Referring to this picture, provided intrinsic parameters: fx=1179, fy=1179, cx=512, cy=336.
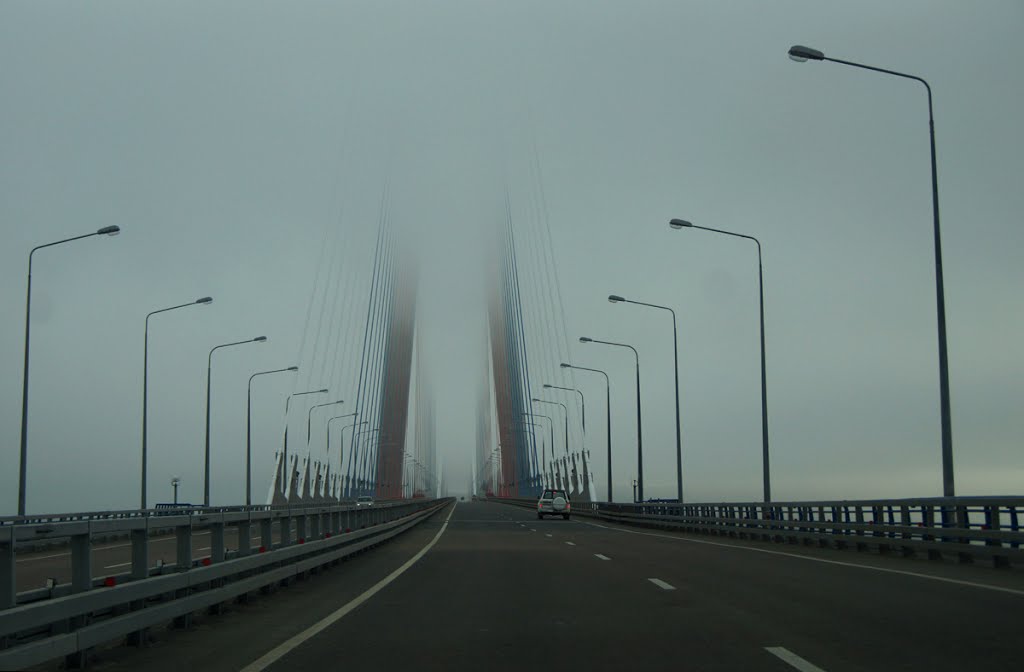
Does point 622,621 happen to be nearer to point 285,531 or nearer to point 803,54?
point 285,531

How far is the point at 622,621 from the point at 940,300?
14.0 m

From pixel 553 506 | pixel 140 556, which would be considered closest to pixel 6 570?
pixel 140 556

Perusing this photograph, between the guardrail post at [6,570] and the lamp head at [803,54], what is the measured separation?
19648 mm

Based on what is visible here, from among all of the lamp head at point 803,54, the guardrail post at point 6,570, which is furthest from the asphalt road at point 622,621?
Answer: the lamp head at point 803,54

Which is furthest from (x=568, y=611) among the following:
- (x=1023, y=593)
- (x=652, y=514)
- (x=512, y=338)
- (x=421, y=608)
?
(x=512, y=338)

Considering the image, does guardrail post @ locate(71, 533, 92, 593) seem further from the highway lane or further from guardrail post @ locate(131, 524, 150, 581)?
the highway lane

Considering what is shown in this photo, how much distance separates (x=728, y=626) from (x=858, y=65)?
17.0m

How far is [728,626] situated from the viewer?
10.6 m

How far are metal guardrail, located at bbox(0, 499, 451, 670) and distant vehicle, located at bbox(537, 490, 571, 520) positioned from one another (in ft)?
161

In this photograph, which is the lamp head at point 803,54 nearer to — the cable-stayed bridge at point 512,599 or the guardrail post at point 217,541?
the cable-stayed bridge at point 512,599

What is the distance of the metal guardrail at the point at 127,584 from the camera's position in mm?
7148

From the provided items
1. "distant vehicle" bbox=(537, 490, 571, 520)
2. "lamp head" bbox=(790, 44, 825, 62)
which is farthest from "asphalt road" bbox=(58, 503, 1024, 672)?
"distant vehicle" bbox=(537, 490, 571, 520)

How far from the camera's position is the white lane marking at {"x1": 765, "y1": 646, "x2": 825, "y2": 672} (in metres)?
8.16

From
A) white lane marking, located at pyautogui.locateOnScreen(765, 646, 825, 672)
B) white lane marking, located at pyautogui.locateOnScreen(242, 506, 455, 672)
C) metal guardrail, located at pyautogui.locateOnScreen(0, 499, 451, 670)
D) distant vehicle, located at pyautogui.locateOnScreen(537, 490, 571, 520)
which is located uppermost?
metal guardrail, located at pyautogui.locateOnScreen(0, 499, 451, 670)
